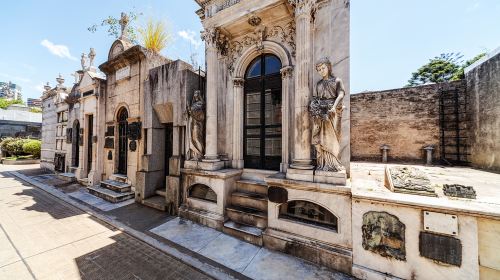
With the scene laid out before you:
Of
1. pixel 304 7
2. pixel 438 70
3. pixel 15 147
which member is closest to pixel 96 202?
pixel 304 7

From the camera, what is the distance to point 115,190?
7.04m

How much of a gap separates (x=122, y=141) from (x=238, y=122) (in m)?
6.08

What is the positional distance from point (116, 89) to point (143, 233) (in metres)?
7.14

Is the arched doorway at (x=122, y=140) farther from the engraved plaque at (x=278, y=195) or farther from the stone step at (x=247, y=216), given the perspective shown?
the engraved plaque at (x=278, y=195)

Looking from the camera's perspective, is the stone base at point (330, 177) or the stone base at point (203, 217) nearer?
the stone base at point (330, 177)

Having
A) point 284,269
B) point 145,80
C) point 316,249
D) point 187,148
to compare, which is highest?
point 145,80

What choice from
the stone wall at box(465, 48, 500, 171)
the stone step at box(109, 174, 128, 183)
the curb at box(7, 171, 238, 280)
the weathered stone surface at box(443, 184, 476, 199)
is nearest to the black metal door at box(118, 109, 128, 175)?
the stone step at box(109, 174, 128, 183)

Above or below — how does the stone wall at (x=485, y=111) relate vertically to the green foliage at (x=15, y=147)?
above

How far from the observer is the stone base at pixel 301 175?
3.71 m

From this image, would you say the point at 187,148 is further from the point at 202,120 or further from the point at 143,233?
the point at 143,233

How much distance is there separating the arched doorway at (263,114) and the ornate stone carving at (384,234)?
256cm

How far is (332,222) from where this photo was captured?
352cm

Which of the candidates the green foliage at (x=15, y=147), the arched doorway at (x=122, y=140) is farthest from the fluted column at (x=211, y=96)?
the green foliage at (x=15, y=147)

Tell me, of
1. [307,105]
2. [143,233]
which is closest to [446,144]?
[307,105]
